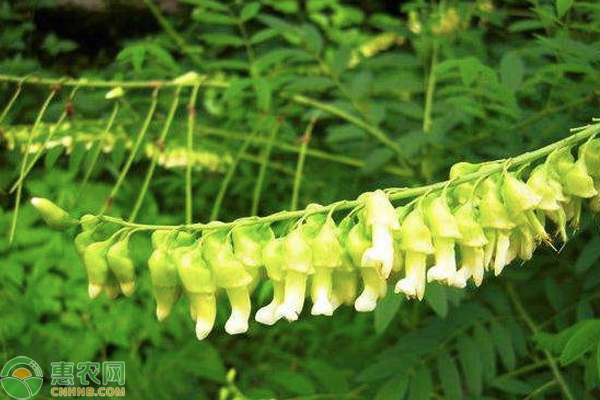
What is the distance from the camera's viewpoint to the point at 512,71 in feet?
5.88

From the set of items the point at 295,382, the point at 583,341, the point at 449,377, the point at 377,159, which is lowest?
the point at 295,382

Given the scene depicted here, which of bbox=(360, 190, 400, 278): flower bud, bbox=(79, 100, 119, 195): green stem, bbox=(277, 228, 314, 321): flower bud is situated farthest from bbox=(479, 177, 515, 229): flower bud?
bbox=(79, 100, 119, 195): green stem

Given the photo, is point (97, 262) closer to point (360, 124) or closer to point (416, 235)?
point (416, 235)

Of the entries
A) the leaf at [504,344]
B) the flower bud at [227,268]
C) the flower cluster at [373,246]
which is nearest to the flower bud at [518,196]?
the flower cluster at [373,246]

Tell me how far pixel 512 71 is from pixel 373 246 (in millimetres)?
955

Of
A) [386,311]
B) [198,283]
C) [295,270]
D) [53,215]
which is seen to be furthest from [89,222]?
[386,311]

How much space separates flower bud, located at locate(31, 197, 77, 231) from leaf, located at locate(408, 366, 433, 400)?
2.65ft

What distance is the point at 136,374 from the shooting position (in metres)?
2.16

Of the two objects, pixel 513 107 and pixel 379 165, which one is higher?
pixel 513 107

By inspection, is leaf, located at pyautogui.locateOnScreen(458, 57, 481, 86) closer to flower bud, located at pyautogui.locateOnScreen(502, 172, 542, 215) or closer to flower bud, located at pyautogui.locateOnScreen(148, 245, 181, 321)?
flower bud, located at pyautogui.locateOnScreen(502, 172, 542, 215)

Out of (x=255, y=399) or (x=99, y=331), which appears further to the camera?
(x=99, y=331)

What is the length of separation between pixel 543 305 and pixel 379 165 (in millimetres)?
545

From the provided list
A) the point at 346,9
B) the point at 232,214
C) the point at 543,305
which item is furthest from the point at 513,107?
the point at 232,214

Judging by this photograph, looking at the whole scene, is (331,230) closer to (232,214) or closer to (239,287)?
(239,287)
